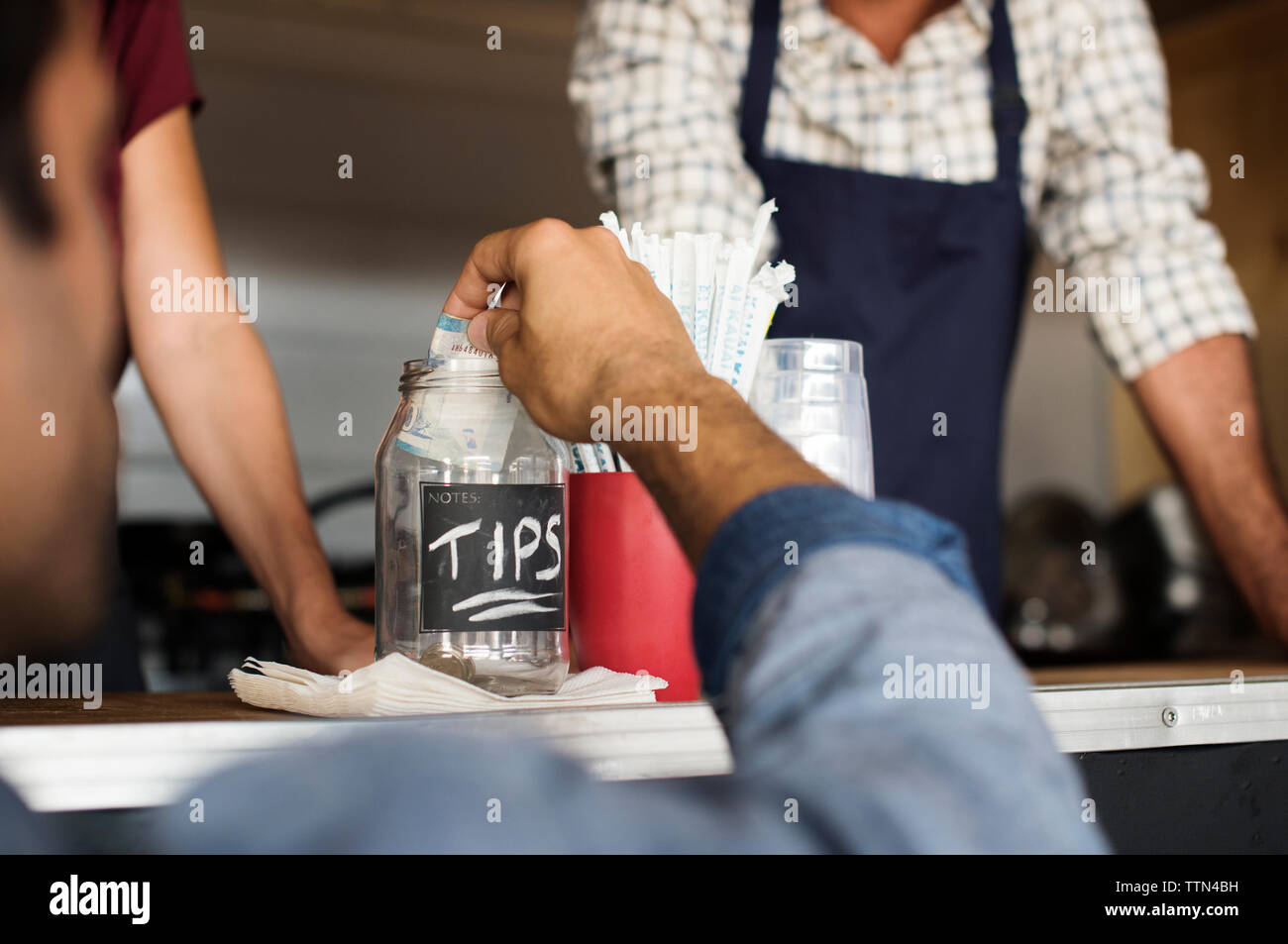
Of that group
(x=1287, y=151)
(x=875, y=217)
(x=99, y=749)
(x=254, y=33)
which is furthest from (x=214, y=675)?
(x=1287, y=151)

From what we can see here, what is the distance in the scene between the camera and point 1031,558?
161 inches

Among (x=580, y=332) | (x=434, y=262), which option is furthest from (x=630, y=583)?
(x=434, y=262)

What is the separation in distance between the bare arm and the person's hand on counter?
404 mm

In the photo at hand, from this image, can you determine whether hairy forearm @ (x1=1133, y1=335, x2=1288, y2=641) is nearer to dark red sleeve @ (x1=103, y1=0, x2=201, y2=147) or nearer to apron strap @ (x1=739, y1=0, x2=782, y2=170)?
apron strap @ (x1=739, y1=0, x2=782, y2=170)

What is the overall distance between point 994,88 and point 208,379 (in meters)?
0.95

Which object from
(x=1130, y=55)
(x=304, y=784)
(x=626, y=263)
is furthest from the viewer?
(x=1130, y=55)

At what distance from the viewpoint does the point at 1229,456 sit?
1.17 m

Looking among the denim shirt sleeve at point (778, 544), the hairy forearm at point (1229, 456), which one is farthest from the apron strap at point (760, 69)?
the denim shirt sleeve at point (778, 544)
